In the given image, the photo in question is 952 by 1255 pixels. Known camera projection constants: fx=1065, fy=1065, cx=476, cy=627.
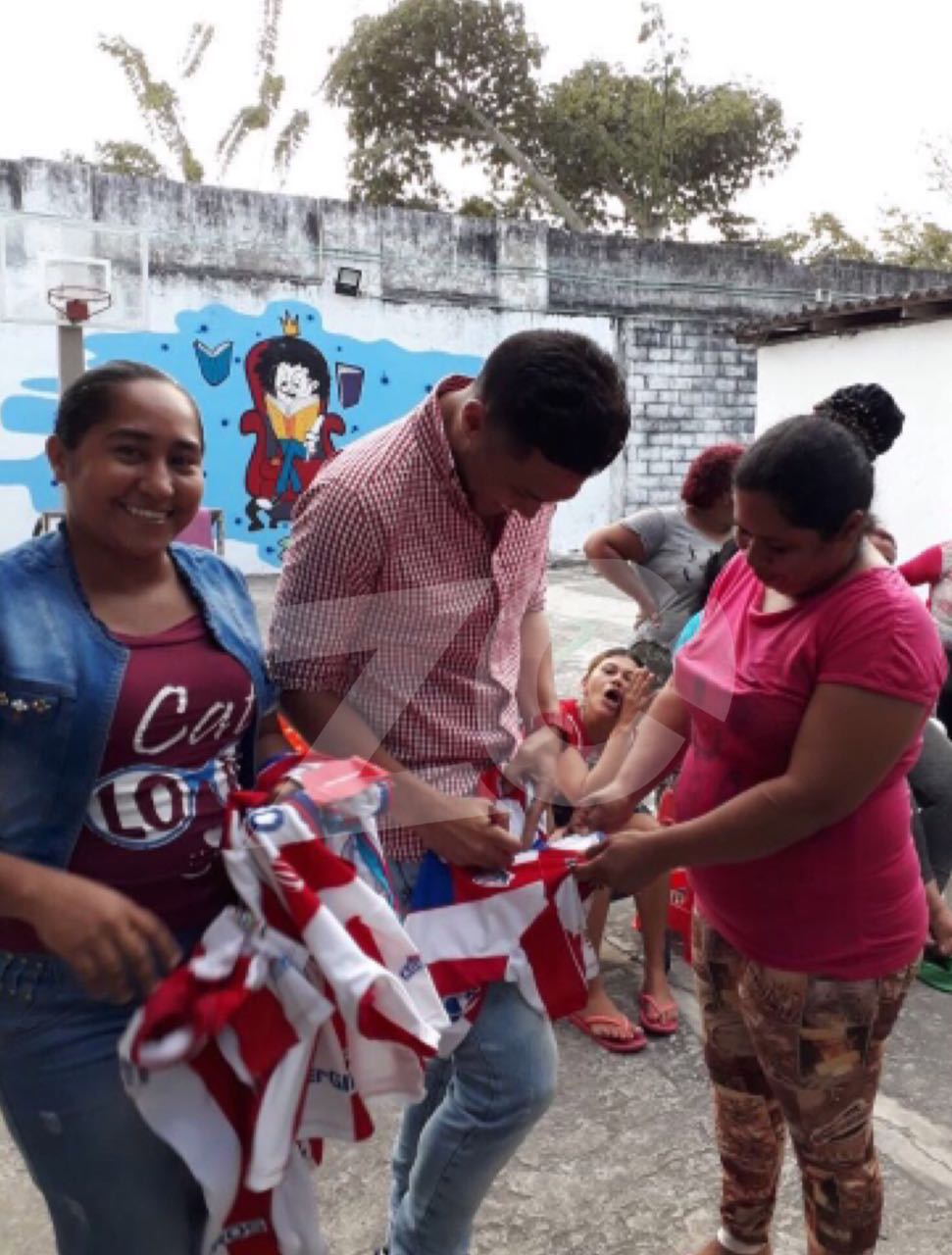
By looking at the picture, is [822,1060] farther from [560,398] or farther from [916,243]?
[916,243]

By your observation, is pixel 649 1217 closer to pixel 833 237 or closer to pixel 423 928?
pixel 423 928

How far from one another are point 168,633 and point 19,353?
1035 centimetres

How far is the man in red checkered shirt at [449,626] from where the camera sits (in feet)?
4.99

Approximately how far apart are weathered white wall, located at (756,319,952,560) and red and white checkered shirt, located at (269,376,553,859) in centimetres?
737

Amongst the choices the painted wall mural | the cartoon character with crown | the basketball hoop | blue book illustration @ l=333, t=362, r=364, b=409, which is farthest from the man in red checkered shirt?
blue book illustration @ l=333, t=362, r=364, b=409

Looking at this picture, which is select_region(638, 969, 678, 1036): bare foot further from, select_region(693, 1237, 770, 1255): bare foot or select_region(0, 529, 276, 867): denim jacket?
select_region(0, 529, 276, 867): denim jacket

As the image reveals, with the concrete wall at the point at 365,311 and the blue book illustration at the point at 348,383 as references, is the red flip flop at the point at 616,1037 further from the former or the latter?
the blue book illustration at the point at 348,383

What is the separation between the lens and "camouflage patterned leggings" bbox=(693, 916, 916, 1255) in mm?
1650

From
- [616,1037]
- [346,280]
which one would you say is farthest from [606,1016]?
[346,280]

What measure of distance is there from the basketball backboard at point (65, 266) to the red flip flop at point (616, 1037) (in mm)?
5370

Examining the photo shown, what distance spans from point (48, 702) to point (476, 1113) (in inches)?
37.1

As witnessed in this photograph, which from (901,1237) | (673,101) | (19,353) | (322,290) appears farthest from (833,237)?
(901,1237)

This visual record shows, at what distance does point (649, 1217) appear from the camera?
217 cm

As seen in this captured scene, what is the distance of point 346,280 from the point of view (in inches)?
466
